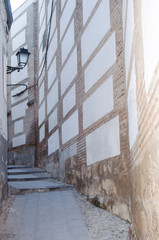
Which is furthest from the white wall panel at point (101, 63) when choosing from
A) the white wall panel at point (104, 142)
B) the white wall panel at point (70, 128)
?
the white wall panel at point (70, 128)

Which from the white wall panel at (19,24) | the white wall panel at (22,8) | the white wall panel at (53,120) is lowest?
the white wall panel at (53,120)

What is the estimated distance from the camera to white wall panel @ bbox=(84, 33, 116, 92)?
5.13m

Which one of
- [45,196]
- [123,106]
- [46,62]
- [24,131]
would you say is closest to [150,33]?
[123,106]

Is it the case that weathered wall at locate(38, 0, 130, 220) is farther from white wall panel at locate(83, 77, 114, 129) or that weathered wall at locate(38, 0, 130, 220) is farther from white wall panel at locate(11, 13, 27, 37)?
white wall panel at locate(11, 13, 27, 37)

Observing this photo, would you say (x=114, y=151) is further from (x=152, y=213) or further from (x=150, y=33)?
(x=150, y=33)

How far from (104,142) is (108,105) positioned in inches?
25.4

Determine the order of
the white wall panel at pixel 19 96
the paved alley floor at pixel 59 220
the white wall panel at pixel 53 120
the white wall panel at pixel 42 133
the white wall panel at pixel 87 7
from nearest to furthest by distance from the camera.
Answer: the paved alley floor at pixel 59 220, the white wall panel at pixel 87 7, the white wall panel at pixel 53 120, the white wall panel at pixel 42 133, the white wall panel at pixel 19 96

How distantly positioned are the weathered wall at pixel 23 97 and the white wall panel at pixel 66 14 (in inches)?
185

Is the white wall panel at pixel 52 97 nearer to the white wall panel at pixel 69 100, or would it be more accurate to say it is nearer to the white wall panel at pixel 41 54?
the white wall panel at pixel 69 100

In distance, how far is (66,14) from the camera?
28.4 feet

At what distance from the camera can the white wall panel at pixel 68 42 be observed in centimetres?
799

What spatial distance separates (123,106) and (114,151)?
2.51 feet

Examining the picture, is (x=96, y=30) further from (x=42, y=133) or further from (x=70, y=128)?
(x=42, y=133)

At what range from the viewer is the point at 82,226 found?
4488 millimetres
